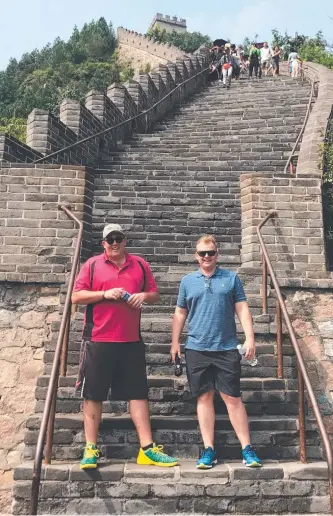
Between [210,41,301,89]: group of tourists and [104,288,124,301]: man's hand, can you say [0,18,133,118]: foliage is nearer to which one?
[210,41,301,89]: group of tourists

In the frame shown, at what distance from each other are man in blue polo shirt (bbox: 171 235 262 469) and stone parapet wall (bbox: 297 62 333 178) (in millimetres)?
2694

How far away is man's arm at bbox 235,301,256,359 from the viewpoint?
387 cm

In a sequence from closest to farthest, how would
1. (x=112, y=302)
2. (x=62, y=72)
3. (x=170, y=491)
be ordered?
(x=170, y=491) → (x=112, y=302) → (x=62, y=72)

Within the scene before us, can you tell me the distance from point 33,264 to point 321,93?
10469mm

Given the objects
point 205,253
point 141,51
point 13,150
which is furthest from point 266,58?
point 141,51

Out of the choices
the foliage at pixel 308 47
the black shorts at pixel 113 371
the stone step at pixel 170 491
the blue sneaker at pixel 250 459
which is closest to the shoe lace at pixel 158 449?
the stone step at pixel 170 491

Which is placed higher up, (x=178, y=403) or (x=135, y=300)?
(x=135, y=300)

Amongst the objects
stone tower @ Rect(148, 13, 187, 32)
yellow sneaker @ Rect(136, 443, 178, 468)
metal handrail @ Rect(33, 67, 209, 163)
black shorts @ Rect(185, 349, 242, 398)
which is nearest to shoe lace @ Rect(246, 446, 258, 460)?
black shorts @ Rect(185, 349, 242, 398)

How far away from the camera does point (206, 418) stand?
379 cm

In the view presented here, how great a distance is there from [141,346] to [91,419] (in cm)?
63

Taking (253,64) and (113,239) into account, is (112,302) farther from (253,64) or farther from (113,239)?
(253,64)

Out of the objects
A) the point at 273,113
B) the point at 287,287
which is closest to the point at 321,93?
the point at 273,113

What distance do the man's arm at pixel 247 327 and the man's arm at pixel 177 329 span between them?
1.39 ft

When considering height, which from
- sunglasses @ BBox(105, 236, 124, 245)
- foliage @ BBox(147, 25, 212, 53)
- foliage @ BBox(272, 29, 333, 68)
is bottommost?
sunglasses @ BBox(105, 236, 124, 245)
